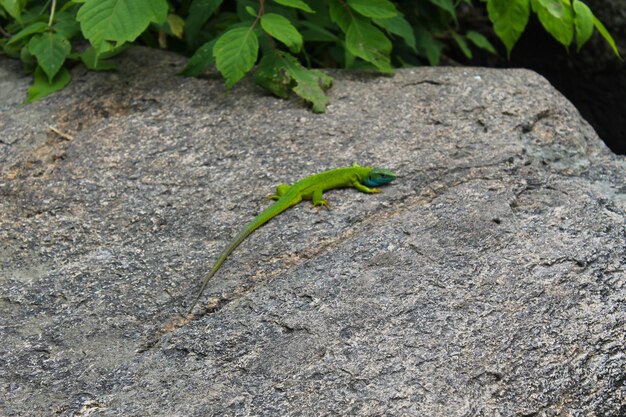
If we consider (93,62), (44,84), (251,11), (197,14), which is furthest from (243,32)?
(44,84)

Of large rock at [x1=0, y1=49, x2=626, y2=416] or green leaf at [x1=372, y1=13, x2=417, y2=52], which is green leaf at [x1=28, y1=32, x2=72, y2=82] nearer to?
large rock at [x1=0, y1=49, x2=626, y2=416]

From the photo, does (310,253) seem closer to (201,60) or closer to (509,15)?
(201,60)

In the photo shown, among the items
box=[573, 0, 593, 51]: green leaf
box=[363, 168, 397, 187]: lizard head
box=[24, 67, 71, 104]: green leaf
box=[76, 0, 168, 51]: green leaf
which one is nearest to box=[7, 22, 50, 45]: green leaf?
box=[24, 67, 71, 104]: green leaf

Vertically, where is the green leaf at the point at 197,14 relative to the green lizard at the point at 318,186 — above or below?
above

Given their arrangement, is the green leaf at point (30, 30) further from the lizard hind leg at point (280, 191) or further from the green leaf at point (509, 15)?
the green leaf at point (509, 15)

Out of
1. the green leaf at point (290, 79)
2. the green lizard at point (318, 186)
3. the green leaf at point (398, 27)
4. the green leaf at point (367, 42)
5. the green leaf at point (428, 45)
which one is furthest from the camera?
the green leaf at point (428, 45)

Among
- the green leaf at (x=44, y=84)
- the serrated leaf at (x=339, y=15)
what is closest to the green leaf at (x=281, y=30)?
the serrated leaf at (x=339, y=15)

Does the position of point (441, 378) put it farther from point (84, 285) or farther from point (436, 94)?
point (436, 94)
